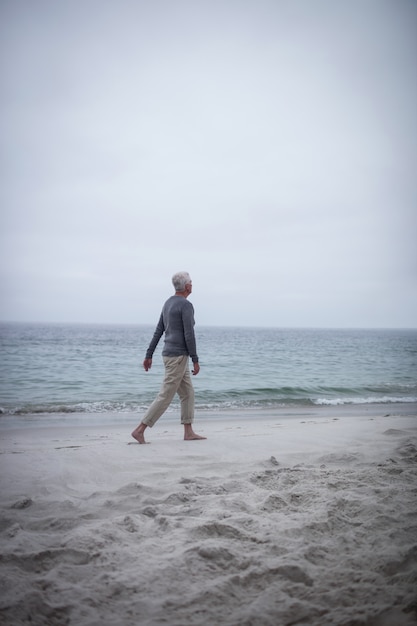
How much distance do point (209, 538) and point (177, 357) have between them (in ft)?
9.91

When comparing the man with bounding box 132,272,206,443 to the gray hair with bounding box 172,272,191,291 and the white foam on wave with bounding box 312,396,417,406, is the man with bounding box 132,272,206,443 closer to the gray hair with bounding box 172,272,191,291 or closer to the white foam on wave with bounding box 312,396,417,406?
the gray hair with bounding box 172,272,191,291

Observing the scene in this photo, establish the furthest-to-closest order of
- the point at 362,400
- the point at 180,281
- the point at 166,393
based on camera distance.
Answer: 1. the point at 362,400
2. the point at 180,281
3. the point at 166,393

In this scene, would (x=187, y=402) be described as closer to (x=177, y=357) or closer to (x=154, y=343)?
(x=177, y=357)

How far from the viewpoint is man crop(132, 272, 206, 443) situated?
512cm

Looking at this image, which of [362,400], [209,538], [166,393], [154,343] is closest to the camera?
[209,538]

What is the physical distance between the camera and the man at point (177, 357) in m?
5.12

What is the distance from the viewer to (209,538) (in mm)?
2307

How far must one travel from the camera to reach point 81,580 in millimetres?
1929

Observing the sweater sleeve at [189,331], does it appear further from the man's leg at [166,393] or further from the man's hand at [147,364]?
the man's hand at [147,364]

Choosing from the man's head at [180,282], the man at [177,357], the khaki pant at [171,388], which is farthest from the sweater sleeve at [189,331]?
the man's head at [180,282]

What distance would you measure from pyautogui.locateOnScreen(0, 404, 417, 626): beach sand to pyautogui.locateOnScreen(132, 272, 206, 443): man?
0.78 metres

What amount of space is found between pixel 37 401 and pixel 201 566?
29.7 ft

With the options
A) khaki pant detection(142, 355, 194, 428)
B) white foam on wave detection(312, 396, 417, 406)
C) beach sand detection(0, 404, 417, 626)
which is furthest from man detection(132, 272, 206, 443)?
white foam on wave detection(312, 396, 417, 406)

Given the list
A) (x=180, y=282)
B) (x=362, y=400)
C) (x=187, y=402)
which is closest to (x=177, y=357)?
(x=187, y=402)
